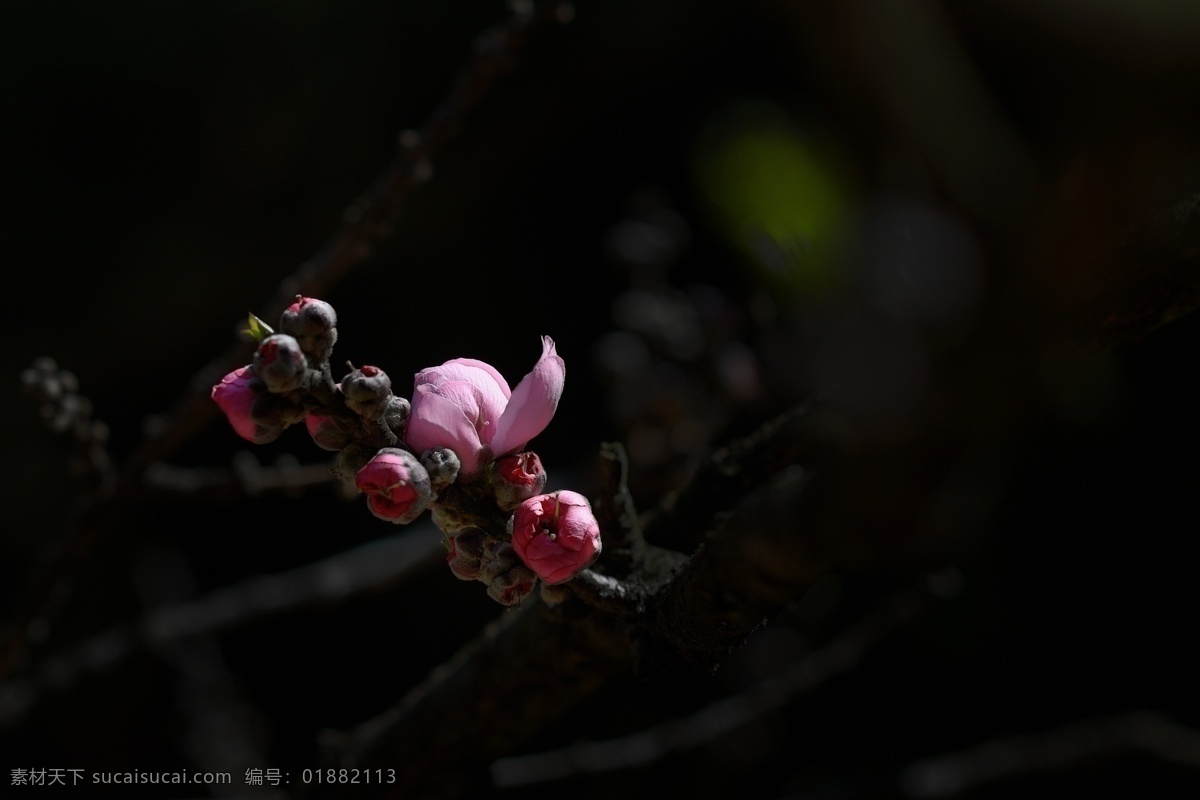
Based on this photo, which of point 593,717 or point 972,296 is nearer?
point 972,296

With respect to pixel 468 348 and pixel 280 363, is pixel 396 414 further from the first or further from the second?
pixel 468 348

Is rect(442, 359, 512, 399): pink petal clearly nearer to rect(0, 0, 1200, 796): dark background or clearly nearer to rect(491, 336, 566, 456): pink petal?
rect(491, 336, 566, 456): pink petal

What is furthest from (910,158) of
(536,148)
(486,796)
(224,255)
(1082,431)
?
(224,255)

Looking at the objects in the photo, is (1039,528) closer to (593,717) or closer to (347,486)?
(593,717)

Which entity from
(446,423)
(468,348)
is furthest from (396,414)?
(468,348)

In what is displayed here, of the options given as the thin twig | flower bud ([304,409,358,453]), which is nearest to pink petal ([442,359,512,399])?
flower bud ([304,409,358,453])

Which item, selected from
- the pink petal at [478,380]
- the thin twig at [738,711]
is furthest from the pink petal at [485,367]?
the thin twig at [738,711]
